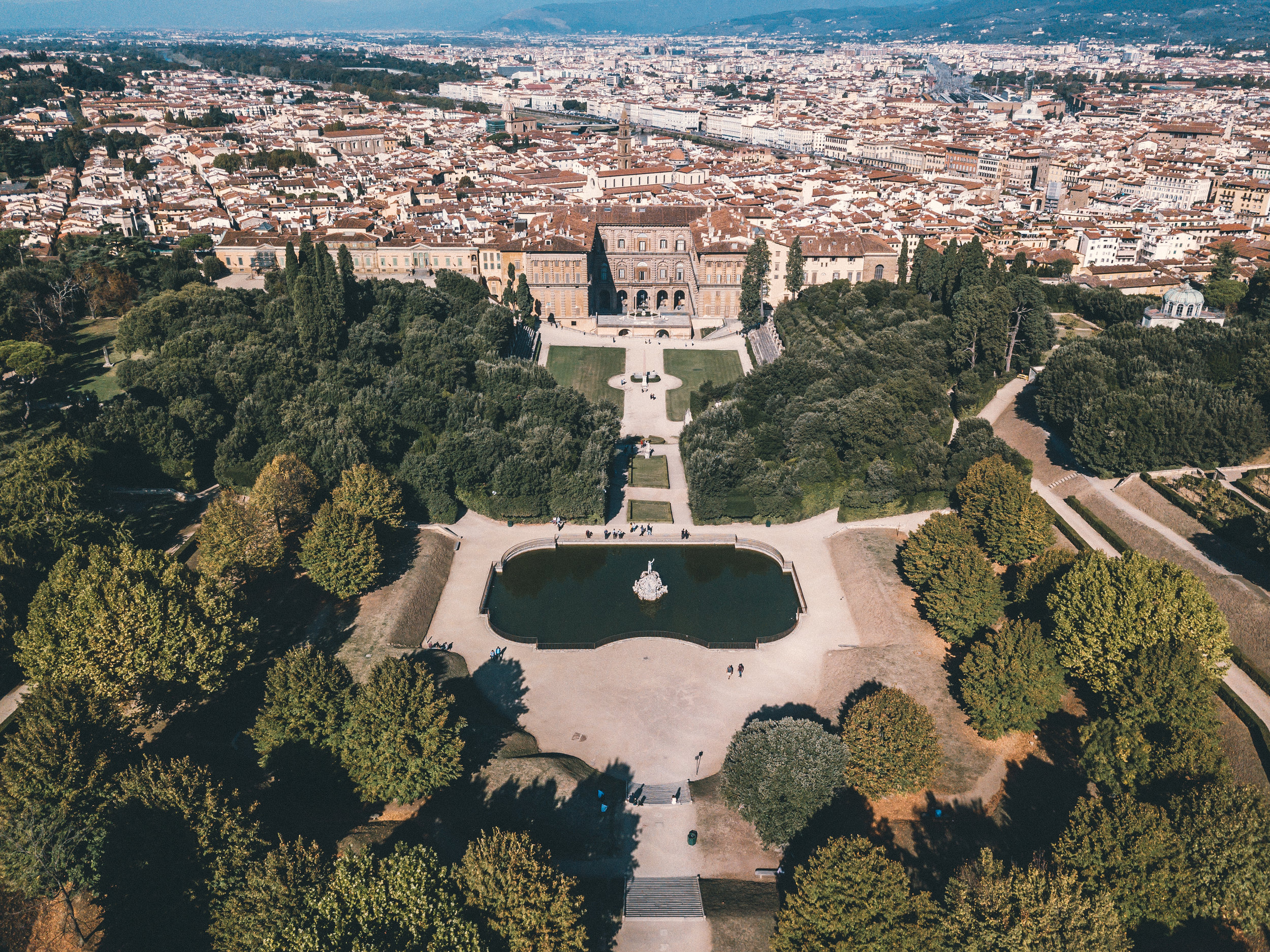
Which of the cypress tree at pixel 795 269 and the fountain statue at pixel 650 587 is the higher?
the cypress tree at pixel 795 269

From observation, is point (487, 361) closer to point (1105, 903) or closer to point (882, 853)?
point (882, 853)

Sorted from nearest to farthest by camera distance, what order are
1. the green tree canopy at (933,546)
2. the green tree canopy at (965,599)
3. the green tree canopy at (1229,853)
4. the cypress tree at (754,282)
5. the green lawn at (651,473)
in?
the green tree canopy at (1229,853) < the green tree canopy at (965,599) < the green tree canopy at (933,546) < the green lawn at (651,473) < the cypress tree at (754,282)

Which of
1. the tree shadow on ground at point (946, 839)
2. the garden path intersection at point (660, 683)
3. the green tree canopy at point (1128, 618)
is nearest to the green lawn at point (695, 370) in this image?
the garden path intersection at point (660, 683)

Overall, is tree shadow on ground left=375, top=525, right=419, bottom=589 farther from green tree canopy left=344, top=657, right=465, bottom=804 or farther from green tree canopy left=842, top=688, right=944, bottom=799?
green tree canopy left=842, top=688, right=944, bottom=799

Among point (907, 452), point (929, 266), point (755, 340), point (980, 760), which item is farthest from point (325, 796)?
point (929, 266)

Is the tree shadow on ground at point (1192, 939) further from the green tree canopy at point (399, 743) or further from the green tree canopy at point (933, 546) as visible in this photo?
the green tree canopy at point (399, 743)

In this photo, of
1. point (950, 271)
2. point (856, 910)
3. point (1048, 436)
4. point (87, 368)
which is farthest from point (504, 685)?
point (950, 271)

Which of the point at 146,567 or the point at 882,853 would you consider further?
the point at 146,567
